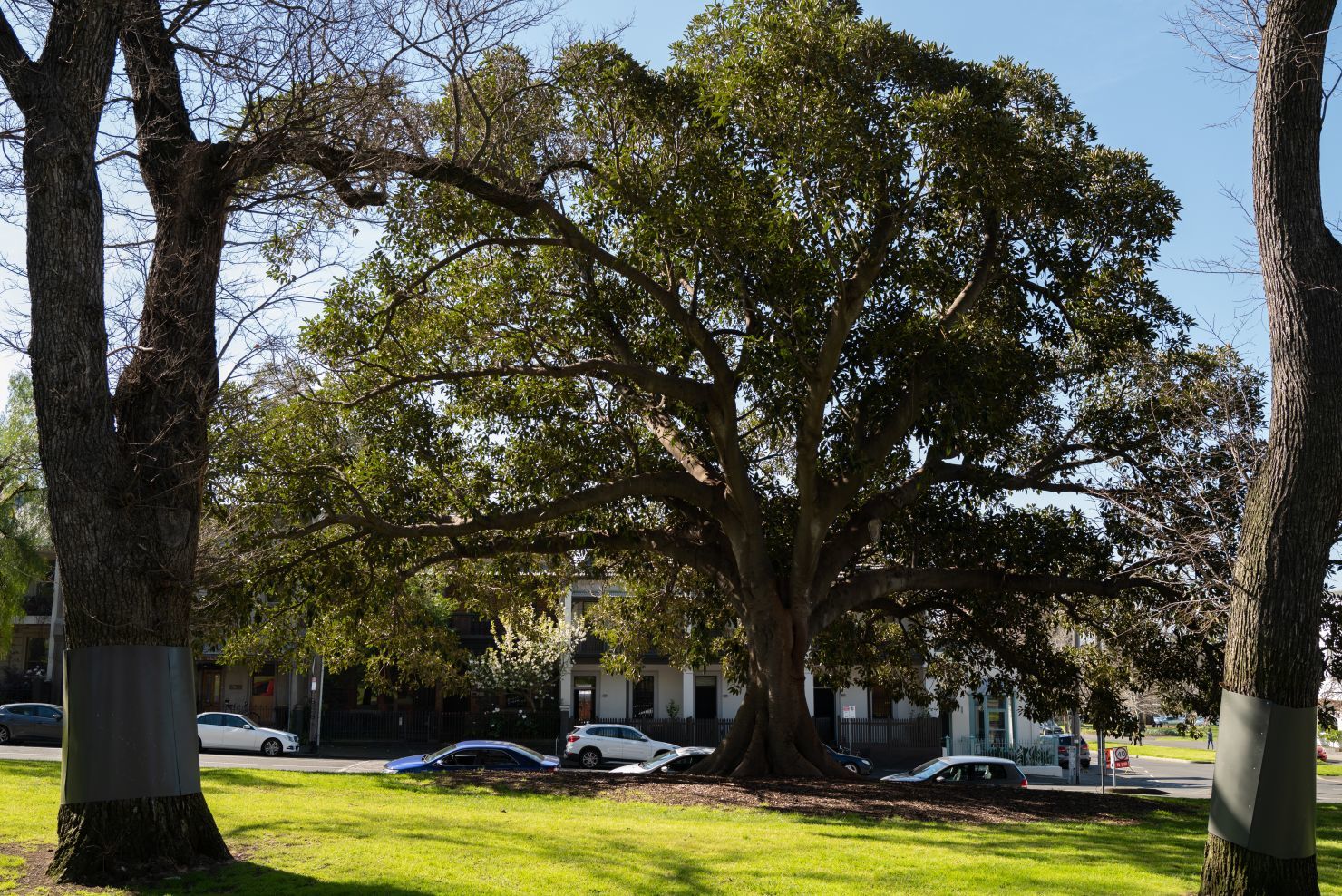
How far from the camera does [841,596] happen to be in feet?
59.1

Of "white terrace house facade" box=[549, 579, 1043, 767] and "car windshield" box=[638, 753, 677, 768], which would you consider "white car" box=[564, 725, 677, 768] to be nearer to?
"white terrace house facade" box=[549, 579, 1043, 767]

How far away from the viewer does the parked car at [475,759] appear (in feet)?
74.7

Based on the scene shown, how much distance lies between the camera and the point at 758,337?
14695 millimetres

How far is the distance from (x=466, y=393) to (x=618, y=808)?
7180 millimetres

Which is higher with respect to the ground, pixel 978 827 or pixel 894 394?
pixel 894 394

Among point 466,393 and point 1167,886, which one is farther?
point 466,393

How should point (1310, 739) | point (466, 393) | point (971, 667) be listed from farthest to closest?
point (971, 667) → point (466, 393) → point (1310, 739)

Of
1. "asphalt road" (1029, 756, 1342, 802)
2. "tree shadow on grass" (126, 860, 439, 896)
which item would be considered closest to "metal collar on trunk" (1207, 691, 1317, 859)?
"tree shadow on grass" (126, 860, 439, 896)

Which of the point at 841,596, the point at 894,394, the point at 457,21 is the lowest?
the point at 841,596

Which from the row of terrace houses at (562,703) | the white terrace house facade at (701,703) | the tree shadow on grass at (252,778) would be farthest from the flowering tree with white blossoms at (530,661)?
the tree shadow on grass at (252,778)

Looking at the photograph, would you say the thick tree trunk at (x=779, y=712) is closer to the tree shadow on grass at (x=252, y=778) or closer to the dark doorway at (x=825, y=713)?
the tree shadow on grass at (x=252, y=778)

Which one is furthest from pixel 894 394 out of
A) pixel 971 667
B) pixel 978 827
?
pixel 971 667

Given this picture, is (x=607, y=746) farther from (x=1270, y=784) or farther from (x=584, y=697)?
(x=1270, y=784)

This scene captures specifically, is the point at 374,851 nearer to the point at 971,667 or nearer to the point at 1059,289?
the point at 1059,289
